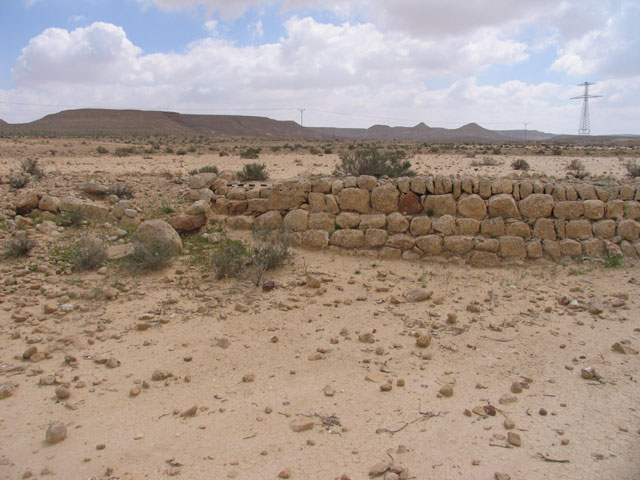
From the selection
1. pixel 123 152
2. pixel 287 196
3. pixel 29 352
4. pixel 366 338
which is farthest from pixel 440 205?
pixel 123 152

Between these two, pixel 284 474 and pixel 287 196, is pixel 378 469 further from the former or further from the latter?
pixel 287 196

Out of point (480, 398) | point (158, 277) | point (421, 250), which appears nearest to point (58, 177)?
point (158, 277)

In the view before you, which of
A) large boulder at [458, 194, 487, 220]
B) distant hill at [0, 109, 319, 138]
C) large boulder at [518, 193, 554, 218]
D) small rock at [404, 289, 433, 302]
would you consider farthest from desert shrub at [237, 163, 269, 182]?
distant hill at [0, 109, 319, 138]

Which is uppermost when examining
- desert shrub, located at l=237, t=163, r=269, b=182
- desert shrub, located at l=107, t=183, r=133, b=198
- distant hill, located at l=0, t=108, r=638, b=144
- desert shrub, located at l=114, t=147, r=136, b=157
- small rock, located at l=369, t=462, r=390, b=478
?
distant hill, located at l=0, t=108, r=638, b=144

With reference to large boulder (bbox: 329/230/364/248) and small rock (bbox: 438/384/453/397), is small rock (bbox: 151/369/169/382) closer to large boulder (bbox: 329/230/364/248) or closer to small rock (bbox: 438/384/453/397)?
small rock (bbox: 438/384/453/397)

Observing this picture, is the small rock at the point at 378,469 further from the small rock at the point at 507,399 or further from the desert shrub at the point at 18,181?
the desert shrub at the point at 18,181

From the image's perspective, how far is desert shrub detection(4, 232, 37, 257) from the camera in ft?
20.3

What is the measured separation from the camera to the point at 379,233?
23.6 ft

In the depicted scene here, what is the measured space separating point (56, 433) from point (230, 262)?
3.25 meters

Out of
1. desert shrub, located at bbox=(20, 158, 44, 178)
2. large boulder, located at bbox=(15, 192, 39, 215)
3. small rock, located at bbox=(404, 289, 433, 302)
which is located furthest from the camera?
desert shrub, located at bbox=(20, 158, 44, 178)

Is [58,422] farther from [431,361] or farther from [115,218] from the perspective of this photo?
[115,218]

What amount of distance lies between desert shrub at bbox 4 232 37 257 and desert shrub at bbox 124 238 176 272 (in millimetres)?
1432

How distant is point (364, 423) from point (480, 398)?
3.45 feet

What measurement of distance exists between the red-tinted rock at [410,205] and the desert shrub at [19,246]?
19.1ft
